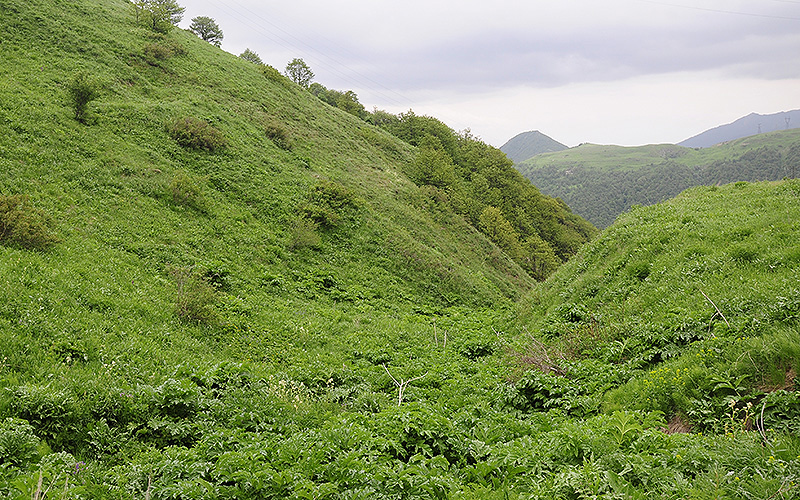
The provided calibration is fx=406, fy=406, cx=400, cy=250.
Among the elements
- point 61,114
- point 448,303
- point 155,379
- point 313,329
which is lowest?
point 448,303

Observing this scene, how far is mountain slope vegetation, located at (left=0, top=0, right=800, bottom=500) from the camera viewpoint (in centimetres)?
532

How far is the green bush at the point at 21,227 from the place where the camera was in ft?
37.6

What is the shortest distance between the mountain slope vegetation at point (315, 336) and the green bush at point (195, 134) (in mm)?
130

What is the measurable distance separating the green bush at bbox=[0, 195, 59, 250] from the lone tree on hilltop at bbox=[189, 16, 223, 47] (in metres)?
79.8

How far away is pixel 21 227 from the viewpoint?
1161cm

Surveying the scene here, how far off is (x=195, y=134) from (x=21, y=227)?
15.8 meters

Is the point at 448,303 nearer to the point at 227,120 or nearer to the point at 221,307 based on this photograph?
the point at 221,307

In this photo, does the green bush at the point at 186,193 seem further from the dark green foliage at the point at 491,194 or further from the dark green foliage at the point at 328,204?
the dark green foliage at the point at 491,194

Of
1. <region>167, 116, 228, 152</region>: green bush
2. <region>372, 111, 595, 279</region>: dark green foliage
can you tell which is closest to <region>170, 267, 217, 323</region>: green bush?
<region>167, 116, 228, 152</region>: green bush

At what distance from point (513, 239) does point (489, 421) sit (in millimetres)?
50288

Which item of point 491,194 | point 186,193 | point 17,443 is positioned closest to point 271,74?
point 186,193

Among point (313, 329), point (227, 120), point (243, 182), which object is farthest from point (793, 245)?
point (227, 120)

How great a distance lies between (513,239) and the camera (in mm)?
55781

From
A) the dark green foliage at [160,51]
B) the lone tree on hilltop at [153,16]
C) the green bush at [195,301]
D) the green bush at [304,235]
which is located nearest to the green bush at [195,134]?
the green bush at [304,235]
